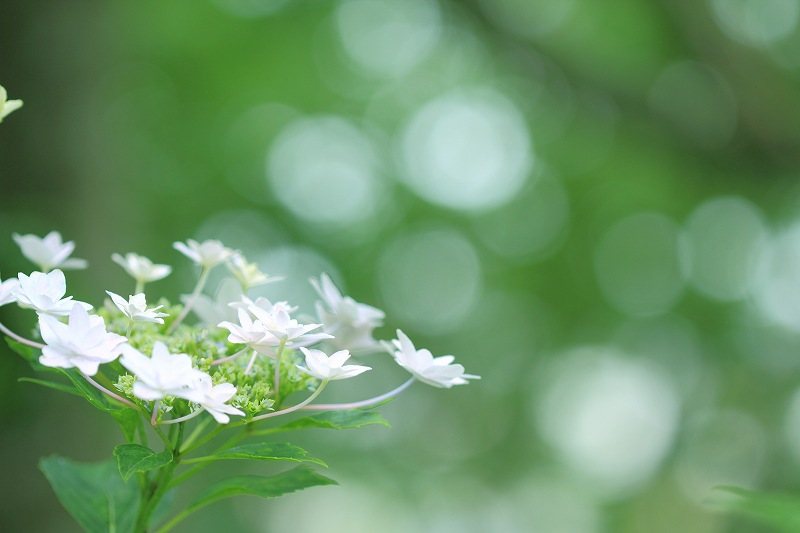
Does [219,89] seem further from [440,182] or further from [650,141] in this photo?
[650,141]

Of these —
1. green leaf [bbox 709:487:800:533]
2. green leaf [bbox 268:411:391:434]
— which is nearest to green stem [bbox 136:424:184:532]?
green leaf [bbox 268:411:391:434]

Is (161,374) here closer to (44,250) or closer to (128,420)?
(128,420)

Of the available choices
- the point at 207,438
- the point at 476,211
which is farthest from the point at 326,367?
the point at 476,211

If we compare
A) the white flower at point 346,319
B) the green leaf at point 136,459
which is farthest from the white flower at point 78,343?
the white flower at point 346,319

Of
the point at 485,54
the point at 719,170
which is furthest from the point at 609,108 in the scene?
the point at 485,54

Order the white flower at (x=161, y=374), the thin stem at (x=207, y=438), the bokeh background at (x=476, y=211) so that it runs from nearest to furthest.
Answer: the white flower at (x=161, y=374) → the thin stem at (x=207, y=438) → the bokeh background at (x=476, y=211)

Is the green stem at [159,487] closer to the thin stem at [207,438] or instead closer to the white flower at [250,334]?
the thin stem at [207,438]

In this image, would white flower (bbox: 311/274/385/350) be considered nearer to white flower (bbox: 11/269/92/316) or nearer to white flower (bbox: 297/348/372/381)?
white flower (bbox: 297/348/372/381)
